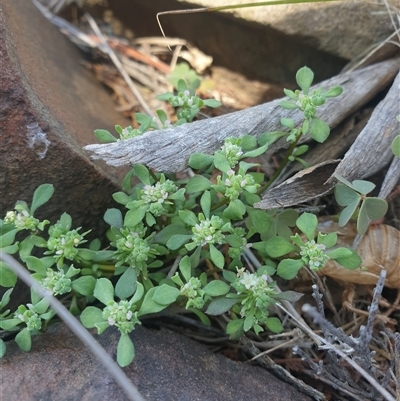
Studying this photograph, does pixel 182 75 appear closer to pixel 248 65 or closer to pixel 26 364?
pixel 248 65

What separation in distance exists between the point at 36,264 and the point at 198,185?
589mm

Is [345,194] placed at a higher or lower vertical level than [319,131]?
lower

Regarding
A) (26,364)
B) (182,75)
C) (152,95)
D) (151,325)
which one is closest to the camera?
(26,364)

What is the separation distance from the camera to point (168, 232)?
167 centimetres

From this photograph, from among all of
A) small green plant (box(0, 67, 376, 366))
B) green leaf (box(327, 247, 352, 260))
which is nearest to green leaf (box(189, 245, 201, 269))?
small green plant (box(0, 67, 376, 366))

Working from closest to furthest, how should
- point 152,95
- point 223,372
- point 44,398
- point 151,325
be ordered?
point 44,398, point 223,372, point 151,325, point 152,95

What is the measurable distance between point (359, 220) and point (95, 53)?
5.99 feet

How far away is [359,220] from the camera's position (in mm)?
1645

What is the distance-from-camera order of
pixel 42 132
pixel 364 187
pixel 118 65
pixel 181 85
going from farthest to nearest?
pixel 118 65 < pixel 181 85 < pixel 42 132 < pixel 364 187

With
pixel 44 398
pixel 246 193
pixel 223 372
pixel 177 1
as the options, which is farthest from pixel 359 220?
pixel 177 1

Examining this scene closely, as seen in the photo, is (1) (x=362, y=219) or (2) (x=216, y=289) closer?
(2) (x=216, y=289)

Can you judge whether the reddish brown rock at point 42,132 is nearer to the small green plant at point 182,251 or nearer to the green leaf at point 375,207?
the small green plant at point 182,251

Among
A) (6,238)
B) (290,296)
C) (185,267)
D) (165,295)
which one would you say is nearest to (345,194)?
(290,296)

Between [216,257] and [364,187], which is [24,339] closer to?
[216,257]
